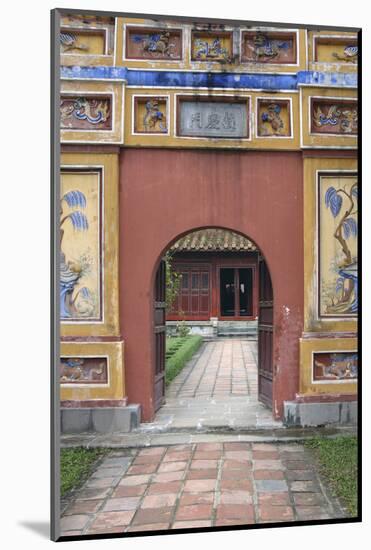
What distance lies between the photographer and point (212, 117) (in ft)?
12.5

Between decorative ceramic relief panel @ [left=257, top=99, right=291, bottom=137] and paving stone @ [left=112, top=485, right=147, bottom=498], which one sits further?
decorative ceramic relief panel @ [left=257, top=99, right=291, bottom=137]

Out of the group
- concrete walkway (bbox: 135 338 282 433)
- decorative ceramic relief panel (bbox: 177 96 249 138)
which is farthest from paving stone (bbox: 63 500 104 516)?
decorative ceramic relief panel (bbox: 177 96 249 138)

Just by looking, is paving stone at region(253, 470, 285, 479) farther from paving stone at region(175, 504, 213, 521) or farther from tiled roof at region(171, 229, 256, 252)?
tiled roof at region(171, 229, 256, 252)

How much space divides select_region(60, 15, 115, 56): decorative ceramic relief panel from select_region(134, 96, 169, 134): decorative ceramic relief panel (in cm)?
38

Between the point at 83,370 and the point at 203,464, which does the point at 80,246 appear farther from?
the point at 203,464

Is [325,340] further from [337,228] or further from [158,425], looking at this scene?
[158,425]

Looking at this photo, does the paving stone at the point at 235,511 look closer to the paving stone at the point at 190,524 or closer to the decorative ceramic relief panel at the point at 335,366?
the paving stone at the point at 190,524

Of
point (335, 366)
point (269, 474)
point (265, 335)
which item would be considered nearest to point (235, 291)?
point (265, 335)

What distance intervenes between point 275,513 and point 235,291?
32.0 ft

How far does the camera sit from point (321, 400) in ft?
12.8

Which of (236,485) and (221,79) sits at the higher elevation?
(221,79)

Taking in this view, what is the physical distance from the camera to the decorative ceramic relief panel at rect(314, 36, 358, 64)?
12.4 ft

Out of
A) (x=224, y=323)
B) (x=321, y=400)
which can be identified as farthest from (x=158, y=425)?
(x=224, y=323)

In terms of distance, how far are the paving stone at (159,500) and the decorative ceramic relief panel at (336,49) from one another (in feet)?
9.31
